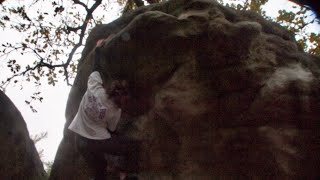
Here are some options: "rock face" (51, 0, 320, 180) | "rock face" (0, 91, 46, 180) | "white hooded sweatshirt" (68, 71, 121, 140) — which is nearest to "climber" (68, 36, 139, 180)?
"white hooded sweatshirt" (68, 71, 121, 140)

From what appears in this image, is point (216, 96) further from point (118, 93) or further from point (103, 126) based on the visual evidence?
point (103, 126)

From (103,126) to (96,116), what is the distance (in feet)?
0.87

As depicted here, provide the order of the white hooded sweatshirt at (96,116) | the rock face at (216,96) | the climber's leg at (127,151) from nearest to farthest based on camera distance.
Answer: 1. the rock face at (216,96)
2. the white hooded sweatshirt at (96,116)
3. the climber's leg at (127,151)

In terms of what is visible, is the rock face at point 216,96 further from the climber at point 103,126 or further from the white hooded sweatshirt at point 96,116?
the white hooded sweatshirt at point 96,116

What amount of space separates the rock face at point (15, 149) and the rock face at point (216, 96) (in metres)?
3.31

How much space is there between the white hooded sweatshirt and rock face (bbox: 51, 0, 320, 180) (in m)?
0.47

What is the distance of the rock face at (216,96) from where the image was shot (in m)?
4.69

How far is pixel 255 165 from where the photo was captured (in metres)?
4.81

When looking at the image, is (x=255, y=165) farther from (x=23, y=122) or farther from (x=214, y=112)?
(x=23, y=122)

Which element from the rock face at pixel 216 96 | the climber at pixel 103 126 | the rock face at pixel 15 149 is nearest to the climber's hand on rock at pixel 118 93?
the climber at pixel 103 126

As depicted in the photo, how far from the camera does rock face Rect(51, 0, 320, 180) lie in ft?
15.4

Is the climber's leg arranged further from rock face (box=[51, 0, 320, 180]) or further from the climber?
rock face (box=[51, 0, 320, 180])

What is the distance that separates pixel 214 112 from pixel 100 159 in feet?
7.68

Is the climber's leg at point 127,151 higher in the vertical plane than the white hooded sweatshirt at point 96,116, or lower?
lower
